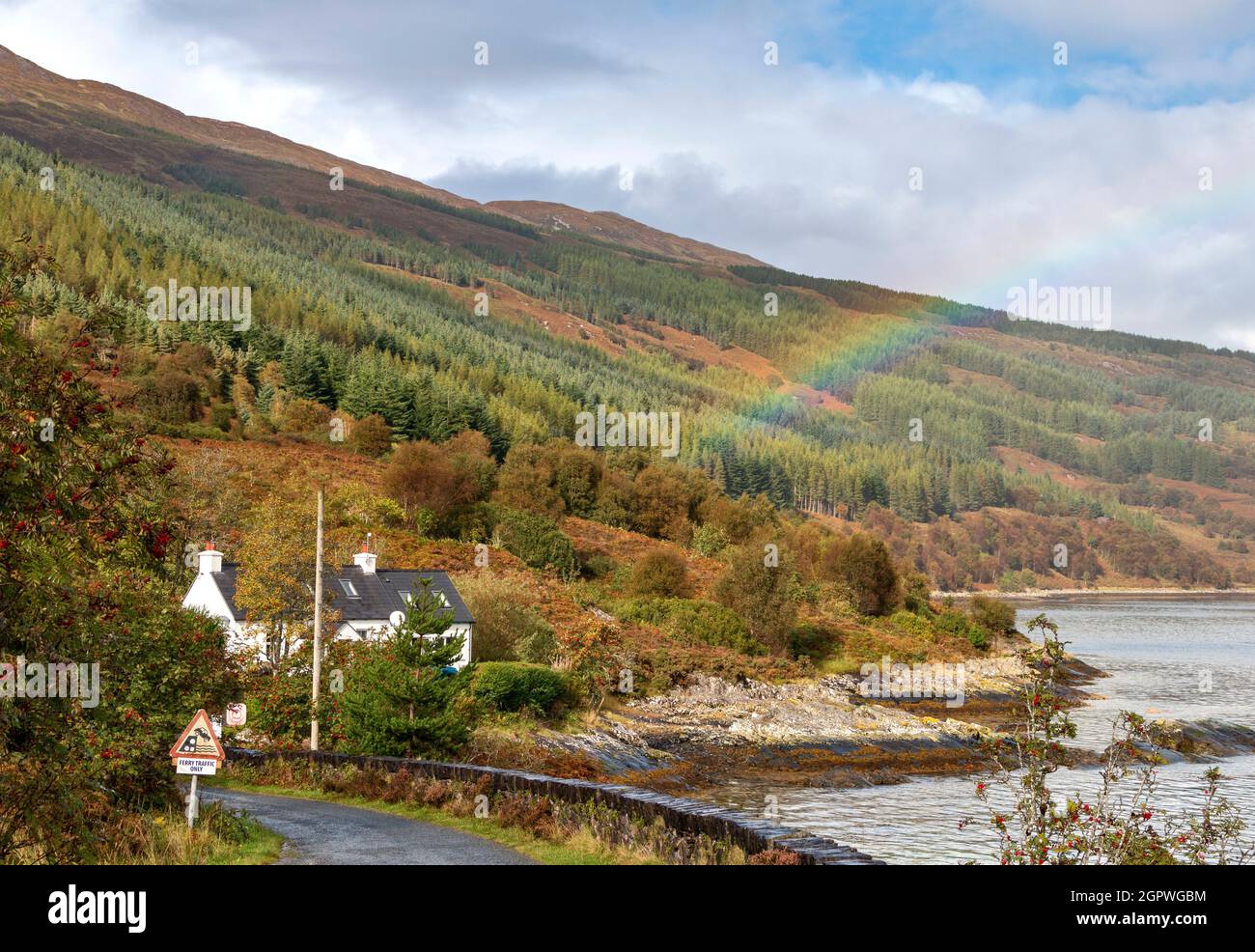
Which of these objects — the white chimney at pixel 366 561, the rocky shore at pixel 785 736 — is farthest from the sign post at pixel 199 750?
the white chimney at pixel 366 561

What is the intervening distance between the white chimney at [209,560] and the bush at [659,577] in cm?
3110

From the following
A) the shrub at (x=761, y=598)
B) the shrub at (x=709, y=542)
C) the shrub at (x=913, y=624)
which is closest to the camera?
the shrub at (x=761, y=598)

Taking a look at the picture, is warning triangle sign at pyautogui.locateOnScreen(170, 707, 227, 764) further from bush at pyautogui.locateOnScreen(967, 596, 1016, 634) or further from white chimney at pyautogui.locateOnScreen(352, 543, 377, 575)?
bush at pyautogui.locateOnScreen(967, 596, 1016, 634)

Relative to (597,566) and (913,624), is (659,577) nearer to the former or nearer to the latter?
(597,566)

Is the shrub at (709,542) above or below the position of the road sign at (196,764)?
above

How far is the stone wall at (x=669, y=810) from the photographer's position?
1423cm

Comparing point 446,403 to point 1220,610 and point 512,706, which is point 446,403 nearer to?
point 512,706

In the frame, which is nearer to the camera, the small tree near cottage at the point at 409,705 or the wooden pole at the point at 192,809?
the wooden pole at the point at 192,809

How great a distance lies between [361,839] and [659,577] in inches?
Answer: 2178

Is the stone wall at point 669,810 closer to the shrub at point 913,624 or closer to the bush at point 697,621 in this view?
the bush at point 697,621

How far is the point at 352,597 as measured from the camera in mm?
48281

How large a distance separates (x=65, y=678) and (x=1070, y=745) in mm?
43943

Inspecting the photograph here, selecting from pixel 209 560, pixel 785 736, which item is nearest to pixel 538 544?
pixel 209 560
